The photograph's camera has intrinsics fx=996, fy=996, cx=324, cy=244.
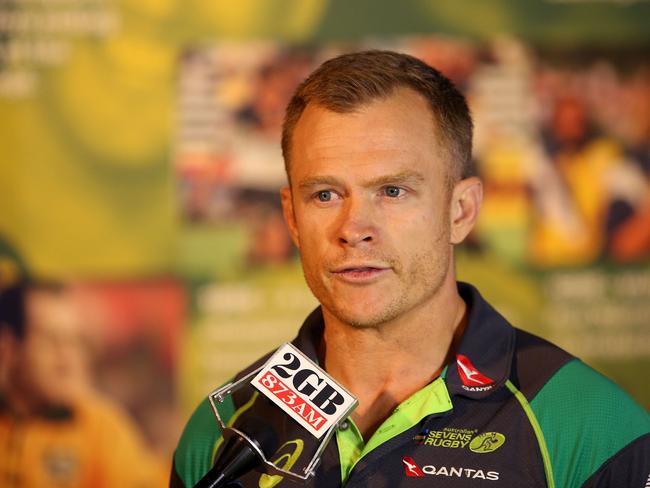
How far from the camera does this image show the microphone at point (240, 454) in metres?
1.44

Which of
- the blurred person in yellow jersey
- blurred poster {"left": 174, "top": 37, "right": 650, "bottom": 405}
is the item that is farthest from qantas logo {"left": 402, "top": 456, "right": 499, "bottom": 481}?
the blurred person in yellow jersey

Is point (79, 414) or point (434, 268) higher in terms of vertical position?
point (434, 268)

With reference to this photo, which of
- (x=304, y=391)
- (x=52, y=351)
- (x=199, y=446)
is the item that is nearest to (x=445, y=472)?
(x=304, y=391)

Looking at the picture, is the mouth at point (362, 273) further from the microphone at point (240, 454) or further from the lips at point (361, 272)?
the microphone at point (240, 454)

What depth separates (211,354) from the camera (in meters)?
3.35

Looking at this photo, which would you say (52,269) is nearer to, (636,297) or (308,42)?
(308,42)

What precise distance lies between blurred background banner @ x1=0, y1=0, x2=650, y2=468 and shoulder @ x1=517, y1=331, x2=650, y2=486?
1583mm

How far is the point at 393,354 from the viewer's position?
1854mm

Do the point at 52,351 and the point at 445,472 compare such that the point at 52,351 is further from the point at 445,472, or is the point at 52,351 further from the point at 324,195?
the point at 445,472

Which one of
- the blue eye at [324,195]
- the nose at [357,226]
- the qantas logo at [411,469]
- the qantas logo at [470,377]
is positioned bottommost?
the qantas logo at [411,469]

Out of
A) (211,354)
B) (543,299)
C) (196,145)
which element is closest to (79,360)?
(211,354)

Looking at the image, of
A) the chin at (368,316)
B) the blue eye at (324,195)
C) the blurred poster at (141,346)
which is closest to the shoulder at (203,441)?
the chin at (368,316)

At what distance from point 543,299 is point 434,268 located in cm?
170

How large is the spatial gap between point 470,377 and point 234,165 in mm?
1743
